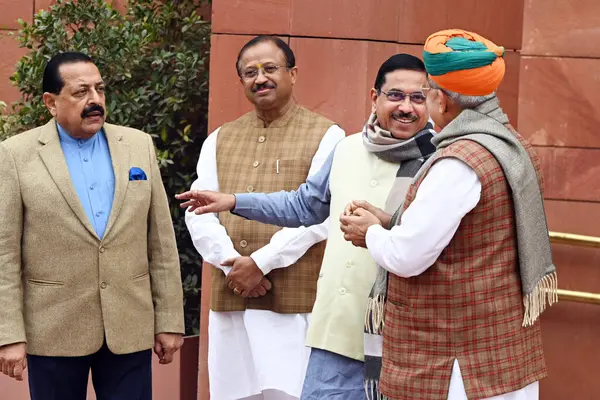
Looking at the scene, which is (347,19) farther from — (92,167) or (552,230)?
(92,167)

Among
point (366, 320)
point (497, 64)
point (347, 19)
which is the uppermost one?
point (347, 19)

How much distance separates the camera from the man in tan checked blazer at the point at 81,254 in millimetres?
4398

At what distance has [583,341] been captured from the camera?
546cm

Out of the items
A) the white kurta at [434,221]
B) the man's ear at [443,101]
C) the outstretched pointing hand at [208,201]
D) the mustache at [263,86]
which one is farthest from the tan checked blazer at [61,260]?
the man's ear at [443,101]

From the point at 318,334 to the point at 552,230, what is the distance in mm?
1738

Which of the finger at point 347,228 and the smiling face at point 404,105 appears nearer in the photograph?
the finger at point 347,228

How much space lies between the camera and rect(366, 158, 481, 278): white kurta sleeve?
3.46 meters

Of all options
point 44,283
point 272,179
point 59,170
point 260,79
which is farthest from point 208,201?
point 260,79

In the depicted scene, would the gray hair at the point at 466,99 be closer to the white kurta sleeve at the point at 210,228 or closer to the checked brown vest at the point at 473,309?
the checked brown vest at the point at 473,309

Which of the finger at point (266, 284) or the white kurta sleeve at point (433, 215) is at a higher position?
the white kurta sleeve at point (433, 215)

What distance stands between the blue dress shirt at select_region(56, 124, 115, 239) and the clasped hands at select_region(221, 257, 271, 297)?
871 millimetres

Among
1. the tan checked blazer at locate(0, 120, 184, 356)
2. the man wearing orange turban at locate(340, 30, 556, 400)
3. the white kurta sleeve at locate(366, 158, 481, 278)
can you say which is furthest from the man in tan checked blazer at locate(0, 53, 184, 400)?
the white kurta sleeve at locate(366, 158, 481, 278)

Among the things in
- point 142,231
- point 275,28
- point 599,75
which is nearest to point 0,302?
point 142,231

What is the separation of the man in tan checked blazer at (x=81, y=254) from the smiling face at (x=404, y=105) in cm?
110
